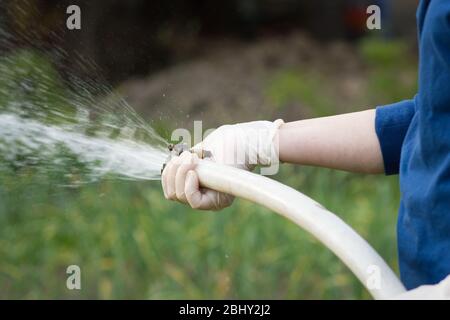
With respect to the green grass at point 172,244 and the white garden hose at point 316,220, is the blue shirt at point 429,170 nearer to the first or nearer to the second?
the white garden hose at point 316,220

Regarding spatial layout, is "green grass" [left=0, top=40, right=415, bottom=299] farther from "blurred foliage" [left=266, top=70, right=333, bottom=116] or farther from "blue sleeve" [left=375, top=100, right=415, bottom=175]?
"blue sleeve" [left=375, top=100, right=415, bottom=175]

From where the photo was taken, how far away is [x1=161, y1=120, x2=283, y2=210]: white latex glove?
4.99ft

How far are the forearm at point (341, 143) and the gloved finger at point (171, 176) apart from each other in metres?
0.22

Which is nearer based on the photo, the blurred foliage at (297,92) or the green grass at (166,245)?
the green grass at (166,245)

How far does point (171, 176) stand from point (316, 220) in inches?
12.4

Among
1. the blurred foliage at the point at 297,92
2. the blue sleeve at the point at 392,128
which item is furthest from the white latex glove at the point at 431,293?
the blurred foliage at the point at 297,92

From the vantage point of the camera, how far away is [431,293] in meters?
1.15

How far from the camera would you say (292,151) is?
1.60 meters

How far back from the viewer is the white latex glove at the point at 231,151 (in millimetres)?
1521

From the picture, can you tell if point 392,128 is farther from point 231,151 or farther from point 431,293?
point 431,293

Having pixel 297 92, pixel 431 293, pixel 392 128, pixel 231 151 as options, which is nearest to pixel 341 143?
pixel 392 128

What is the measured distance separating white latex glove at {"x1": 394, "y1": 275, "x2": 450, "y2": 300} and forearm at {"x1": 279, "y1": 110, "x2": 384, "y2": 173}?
0.43m
